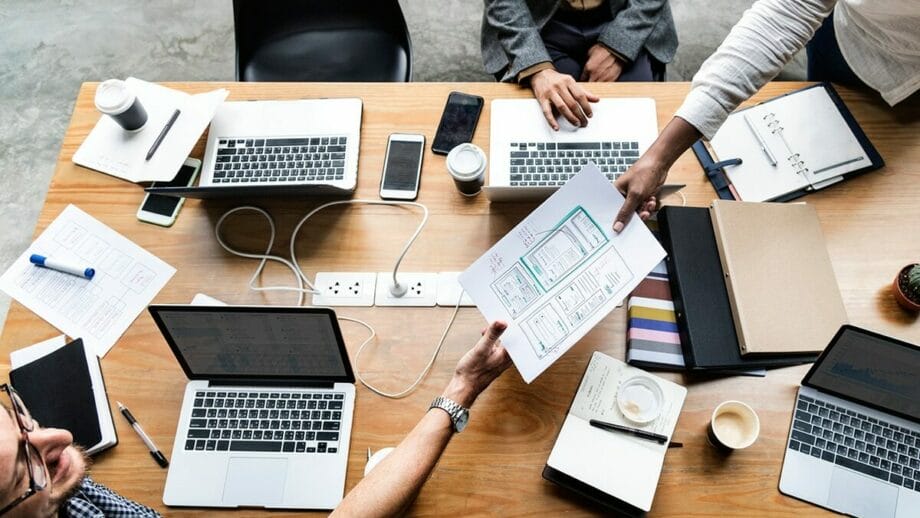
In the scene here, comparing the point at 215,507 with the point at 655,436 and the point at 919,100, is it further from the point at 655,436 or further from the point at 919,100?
the point at 919,100

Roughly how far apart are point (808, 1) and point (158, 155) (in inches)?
53.1

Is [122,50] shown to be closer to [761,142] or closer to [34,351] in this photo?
[34,351]

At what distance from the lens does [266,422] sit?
114 cm

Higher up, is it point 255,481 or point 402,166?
point 402,166

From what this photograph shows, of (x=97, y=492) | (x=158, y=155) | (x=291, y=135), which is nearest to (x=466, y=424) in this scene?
(x=97, y=492)

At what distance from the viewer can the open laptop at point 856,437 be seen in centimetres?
104

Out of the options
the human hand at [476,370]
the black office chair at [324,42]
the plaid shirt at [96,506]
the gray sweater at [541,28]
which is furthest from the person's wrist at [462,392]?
the black office chair at [324,42]

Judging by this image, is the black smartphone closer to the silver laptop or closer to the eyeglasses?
the silver laptop

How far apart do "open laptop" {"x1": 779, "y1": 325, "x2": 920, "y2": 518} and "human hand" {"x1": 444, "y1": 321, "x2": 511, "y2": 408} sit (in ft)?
1.72

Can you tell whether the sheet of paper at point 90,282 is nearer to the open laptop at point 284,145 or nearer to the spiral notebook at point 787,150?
the open laptop at point 284,145

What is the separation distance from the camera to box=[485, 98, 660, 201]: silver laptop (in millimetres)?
1312

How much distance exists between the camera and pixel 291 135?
1.38 meters

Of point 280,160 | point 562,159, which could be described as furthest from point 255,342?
point 562,159

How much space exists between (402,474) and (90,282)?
0.79 meters
